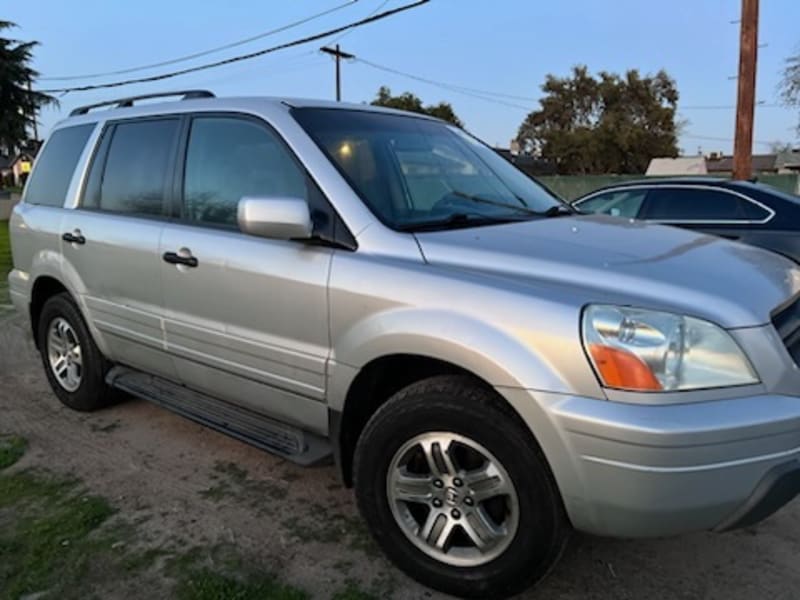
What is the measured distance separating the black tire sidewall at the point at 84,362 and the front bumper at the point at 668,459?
3.06m

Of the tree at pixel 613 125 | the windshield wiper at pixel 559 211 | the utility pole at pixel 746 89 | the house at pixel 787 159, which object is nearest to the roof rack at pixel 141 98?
the windshield wiper at pixel 559 211

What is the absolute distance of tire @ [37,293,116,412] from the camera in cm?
434

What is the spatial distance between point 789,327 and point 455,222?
4.23ft

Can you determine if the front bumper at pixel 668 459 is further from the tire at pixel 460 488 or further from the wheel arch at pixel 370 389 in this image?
the wheel arch at pixel 370 389

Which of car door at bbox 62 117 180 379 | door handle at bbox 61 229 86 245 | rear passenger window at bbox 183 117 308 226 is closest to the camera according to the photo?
rear passenger window at bbox 183 117 308 226

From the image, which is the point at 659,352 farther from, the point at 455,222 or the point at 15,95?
the point at 15,95

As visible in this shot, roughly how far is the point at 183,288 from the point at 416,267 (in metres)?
1.37

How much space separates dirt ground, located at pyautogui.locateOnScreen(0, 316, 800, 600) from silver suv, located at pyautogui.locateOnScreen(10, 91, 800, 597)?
1.08ft

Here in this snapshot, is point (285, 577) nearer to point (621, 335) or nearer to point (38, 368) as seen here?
point (621, 335)

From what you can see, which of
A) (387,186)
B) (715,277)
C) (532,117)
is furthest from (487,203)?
(532,117)

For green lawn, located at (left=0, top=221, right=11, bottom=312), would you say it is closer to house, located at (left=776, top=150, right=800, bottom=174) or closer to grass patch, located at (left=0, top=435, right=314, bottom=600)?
grass patch, located at (left=0, top=435, right=314, bottom=600)

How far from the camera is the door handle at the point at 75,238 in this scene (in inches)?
161

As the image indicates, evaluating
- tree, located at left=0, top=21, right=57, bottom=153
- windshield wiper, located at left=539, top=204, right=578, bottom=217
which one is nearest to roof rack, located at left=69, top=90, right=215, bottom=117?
windshield wiper, located at left=539, top=204, right=578, bottom=217

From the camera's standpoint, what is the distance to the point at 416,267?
2.59m
